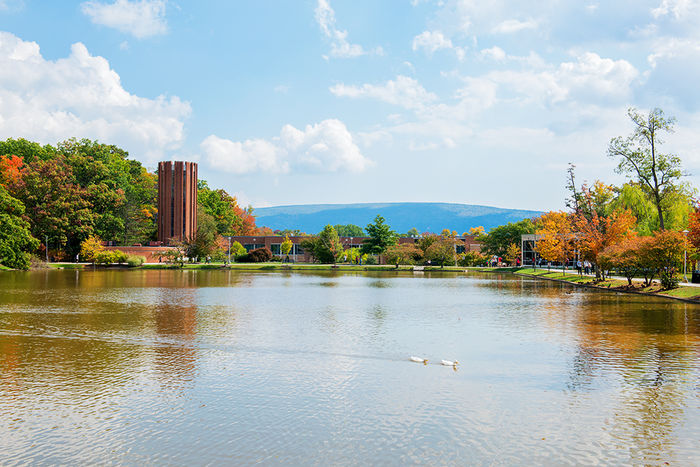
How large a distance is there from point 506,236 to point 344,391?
8096cm

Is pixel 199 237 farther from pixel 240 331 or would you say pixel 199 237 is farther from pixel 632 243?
pixel 240 331

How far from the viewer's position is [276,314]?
68.8ft

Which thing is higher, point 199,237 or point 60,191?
point 60,191

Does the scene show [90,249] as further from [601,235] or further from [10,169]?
[601,235]

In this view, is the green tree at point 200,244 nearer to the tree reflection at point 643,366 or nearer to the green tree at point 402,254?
the green tree at point 402,254

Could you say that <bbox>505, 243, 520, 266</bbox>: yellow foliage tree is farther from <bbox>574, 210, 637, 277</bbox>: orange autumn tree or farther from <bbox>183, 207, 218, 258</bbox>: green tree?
<bbox>183, 207, 218, 258</bbox>: green tree

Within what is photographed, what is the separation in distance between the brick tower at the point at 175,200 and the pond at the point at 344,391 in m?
78.0

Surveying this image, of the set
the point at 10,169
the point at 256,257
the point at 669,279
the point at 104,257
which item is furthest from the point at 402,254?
the point at 10,169

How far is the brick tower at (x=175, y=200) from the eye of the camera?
9500cm

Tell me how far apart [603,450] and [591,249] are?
3835 cm

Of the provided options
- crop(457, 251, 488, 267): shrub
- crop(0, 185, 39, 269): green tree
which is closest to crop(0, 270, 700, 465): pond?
crop(0, 185, 39, 269): green tree

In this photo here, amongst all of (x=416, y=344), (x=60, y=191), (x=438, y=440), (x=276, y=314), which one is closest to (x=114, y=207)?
(x=60, y=191)

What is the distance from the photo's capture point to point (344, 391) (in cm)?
979

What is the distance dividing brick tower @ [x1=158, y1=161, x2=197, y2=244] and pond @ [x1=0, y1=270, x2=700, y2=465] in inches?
3070
